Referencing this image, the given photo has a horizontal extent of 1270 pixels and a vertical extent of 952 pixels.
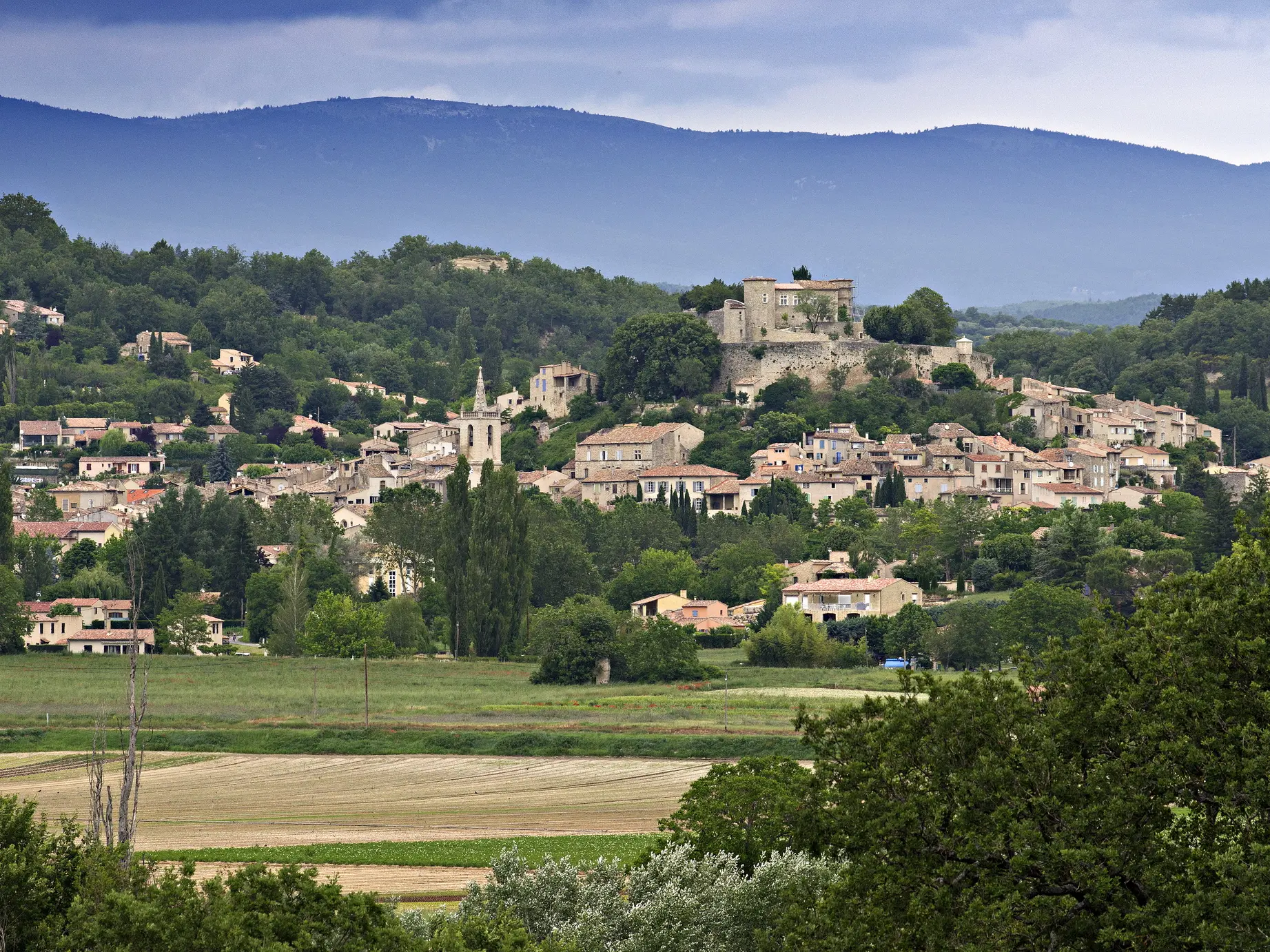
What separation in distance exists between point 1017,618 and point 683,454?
40.4m

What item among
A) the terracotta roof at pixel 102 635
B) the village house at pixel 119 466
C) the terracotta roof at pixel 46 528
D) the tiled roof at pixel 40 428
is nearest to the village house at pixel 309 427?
the village house at pixel 119 466

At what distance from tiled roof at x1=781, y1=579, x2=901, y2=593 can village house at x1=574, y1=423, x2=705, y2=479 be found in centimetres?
2690

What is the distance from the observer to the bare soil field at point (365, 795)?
3441 centimetres

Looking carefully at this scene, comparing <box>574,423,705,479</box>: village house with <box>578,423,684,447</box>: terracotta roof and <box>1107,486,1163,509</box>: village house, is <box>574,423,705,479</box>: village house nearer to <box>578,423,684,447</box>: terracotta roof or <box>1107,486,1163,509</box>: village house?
<box>578,423,684,447</box>: terracotta roof

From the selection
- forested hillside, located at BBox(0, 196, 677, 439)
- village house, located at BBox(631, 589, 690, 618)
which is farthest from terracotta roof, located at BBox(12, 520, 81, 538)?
village house, located at BBox(631, 589, 690, 618)

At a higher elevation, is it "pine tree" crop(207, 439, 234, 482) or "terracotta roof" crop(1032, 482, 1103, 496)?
"pine tree" crop(207, 439, 234, 482)

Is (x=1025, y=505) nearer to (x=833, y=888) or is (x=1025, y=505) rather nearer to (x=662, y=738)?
(x=662, y=738)

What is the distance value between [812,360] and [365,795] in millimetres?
71612

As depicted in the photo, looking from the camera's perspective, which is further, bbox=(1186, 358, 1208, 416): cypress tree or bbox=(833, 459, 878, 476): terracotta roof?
bbox=(1186, 358, 1208, 416): cypress tree

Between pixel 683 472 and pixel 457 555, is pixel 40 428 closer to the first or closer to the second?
pixel 683 472

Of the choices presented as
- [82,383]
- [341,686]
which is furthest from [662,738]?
[82,383]

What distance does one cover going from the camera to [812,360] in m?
108

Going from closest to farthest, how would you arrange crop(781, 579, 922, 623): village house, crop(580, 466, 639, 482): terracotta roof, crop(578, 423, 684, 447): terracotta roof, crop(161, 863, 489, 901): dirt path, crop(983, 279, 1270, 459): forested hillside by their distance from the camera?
crop(161, 863, 489, 901): dirt path, crop(781, 579, 922, 623): village house, crop(580, 466, 639, 482): terracotta roof, crop(578, 423, 684, 447): terracotta roof, crop(983, 279, 1270, 459): forested hillside

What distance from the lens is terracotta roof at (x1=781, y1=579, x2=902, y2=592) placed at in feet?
236
